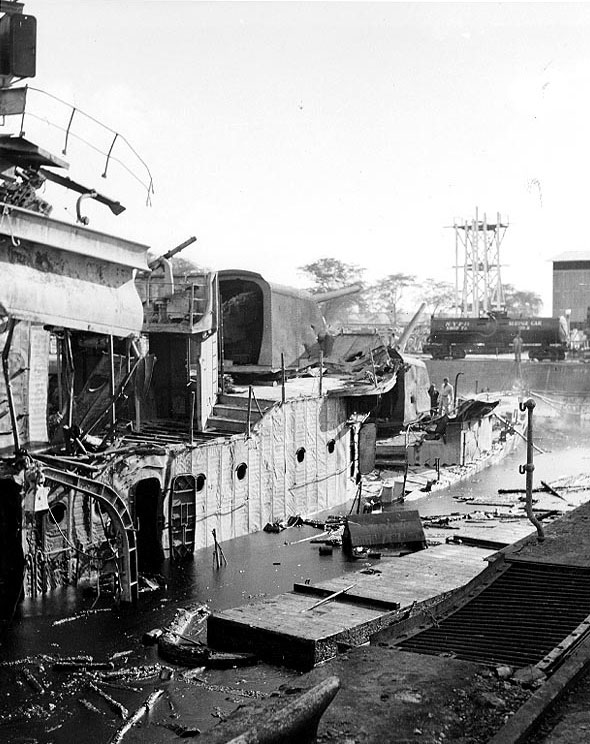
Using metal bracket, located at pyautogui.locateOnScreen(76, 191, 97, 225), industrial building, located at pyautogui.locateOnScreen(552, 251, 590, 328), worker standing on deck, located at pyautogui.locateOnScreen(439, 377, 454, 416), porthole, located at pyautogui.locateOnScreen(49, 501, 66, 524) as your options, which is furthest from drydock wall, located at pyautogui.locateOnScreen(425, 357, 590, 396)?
porthole, located at pyautogui.locateOnScreen(49, 501, 66, 524)

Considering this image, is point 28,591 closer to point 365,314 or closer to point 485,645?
point 485,645

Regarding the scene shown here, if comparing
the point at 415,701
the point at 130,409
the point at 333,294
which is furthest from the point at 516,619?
the point at 333,294

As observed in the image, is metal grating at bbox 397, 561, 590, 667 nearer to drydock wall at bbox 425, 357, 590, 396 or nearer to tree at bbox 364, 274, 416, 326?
drydock wall at bbox 425, 357, 590, 396

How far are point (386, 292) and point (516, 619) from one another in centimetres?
7779

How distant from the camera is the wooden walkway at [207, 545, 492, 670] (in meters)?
12.4

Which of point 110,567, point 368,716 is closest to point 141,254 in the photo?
point 110,567

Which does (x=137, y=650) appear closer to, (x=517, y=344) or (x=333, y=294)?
(x=333, y=294)

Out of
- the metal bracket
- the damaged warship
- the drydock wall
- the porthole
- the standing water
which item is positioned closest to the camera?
the standing water

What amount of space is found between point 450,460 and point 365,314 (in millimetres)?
49826

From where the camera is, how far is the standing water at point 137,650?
11.4 metres

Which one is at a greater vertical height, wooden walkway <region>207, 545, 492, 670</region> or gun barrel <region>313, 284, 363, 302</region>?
gun barrel <region>313, 284, 363, 302</region>

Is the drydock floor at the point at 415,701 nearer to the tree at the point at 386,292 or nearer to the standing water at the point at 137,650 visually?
the standing water at the point at 137,650

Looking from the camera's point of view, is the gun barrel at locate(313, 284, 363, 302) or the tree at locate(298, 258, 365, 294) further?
the tree at locate(298, 258, 365, 294)

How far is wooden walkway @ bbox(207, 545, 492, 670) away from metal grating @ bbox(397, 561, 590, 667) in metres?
4.08
